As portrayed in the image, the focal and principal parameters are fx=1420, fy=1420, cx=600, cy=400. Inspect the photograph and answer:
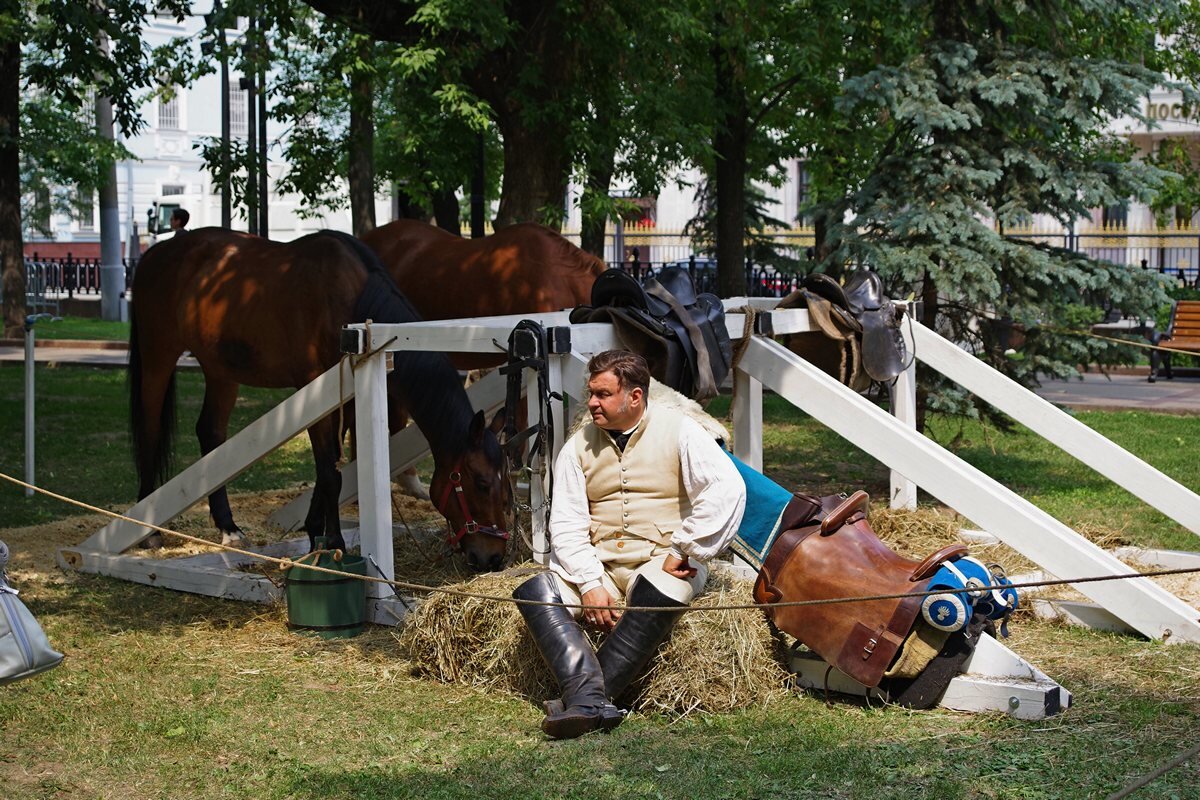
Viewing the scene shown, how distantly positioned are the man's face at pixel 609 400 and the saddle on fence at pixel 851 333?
9.28 feet

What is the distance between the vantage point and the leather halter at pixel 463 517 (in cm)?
679

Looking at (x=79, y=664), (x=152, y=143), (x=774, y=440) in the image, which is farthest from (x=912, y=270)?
(x=152, y=143)

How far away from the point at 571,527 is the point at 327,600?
5.31 feet

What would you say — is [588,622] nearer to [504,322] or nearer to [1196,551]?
[504,322]

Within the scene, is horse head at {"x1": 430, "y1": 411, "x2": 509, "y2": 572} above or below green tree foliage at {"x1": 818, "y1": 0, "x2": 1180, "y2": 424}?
below

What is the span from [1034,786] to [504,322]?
10.8ft

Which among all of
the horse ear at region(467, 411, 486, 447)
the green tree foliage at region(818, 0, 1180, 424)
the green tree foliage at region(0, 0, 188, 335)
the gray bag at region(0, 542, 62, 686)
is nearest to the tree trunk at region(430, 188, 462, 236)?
the green tree foliage at region(0, 0, 188, 335)

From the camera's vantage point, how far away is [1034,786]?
461 cm

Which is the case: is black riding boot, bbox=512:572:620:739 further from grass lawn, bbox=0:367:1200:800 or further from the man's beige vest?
the man's beige vest

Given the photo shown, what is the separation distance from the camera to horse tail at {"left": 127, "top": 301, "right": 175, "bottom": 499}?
9.22 meters

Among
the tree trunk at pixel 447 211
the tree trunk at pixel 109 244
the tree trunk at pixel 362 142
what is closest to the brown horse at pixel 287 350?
the tree trunk at pixel 362 142

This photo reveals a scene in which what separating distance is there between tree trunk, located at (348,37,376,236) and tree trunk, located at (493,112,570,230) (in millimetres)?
1397

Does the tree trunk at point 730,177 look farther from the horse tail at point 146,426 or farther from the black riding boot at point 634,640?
the black riding boot at point 634,640

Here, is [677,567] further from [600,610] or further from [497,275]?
[497,275]
